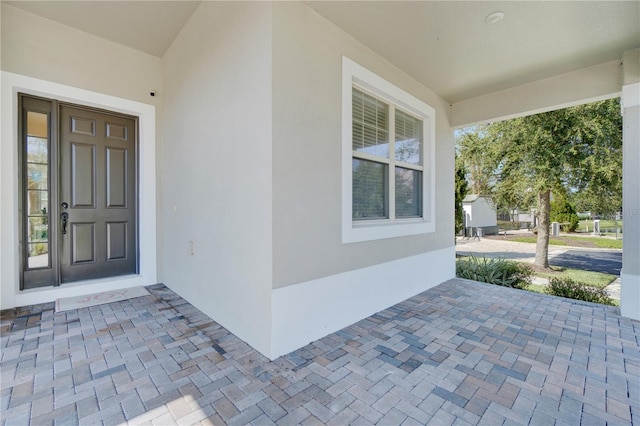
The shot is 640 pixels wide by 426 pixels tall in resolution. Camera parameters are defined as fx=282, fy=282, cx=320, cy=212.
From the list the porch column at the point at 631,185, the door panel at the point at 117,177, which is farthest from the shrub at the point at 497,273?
the door panel at the point at 117,177

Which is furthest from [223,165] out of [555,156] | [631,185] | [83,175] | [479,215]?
[479,215]

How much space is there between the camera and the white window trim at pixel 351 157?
9.31 feet

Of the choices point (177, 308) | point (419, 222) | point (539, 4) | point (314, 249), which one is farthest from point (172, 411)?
point (539, 4)

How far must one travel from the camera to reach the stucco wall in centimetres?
229

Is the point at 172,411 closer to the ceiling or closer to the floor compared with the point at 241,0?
closer to the floor

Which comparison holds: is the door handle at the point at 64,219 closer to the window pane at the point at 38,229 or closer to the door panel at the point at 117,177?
the window pane at the point at 38,229

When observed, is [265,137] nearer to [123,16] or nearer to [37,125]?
[123,16]

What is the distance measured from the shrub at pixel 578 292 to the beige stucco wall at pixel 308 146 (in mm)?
3725

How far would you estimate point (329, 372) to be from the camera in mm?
2061

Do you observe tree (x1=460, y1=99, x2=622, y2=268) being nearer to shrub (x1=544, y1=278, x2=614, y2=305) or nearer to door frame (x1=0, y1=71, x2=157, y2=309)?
shrub (x1=544, y1=278, x2=614, y2=305)

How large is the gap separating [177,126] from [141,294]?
7.41 feet

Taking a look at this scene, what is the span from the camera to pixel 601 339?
2.67m

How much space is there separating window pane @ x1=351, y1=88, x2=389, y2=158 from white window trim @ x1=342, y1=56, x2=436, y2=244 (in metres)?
0.11

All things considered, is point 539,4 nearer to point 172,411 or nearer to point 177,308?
point 172,411
